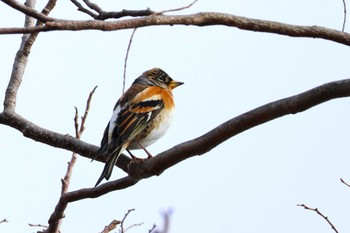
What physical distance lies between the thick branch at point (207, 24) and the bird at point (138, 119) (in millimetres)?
2308

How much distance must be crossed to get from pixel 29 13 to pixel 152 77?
5.35 meters

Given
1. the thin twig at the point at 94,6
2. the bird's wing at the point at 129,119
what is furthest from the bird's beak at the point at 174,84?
the thin twig at the point at 94,6

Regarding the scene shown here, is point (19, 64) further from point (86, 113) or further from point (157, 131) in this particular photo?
point (157, 131)

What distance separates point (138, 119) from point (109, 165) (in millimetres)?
1347

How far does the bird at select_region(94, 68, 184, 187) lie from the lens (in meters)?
Answer: 7.80

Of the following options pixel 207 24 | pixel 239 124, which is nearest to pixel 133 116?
pixel 207 24

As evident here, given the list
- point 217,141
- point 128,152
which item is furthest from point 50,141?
point 217,141

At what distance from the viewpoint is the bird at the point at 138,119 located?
7.80m

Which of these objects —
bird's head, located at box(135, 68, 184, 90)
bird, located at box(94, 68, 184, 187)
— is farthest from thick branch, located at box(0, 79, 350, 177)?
bird's head, located at box(135, 68, 184, 90)

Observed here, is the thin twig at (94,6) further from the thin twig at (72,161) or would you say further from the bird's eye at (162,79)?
the bird's eye at (162,79)

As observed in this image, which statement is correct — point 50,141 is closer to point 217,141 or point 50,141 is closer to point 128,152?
point 128,152

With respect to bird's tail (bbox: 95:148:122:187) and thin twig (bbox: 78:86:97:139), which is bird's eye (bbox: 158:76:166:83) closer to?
bird's tail (bbox: 95:148:122:187)

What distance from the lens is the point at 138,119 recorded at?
27.4ft

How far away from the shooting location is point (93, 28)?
183 inches
